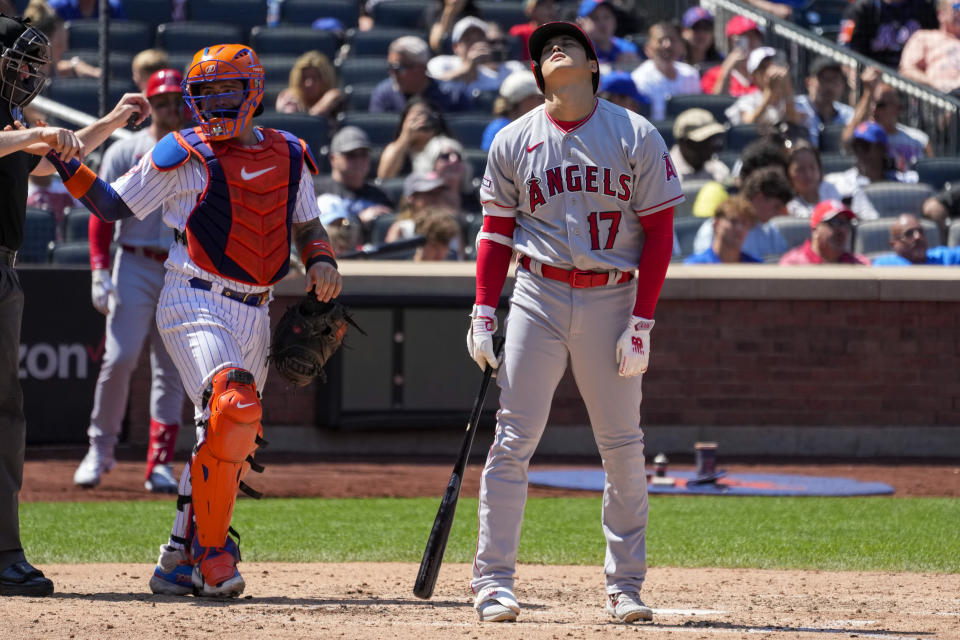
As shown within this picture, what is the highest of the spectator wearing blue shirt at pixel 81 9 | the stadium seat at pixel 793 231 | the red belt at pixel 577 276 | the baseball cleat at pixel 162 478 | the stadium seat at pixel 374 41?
the spectator wearing blue shirt at pixel 81 9

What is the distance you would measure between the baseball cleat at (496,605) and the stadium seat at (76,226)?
688cm

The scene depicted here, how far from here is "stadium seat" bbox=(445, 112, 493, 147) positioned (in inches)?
493

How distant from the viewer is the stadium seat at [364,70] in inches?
530

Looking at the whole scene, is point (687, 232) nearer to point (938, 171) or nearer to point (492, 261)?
point (938, 171)

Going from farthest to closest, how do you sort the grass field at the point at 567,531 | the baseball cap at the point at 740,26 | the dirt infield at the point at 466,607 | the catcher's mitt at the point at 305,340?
the baseball cap at the point at 740,26
the grass field at the point at 567,531
the catcher's mitt at the point at 305,340
the dirt infield at the point at 466,607

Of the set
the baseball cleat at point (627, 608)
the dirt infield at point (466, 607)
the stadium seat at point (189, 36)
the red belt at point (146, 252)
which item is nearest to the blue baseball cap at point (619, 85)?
the stadium seat at point (189, 36)

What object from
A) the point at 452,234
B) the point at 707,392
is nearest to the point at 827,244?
the point at 707,392

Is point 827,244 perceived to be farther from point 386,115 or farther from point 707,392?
point 386,115

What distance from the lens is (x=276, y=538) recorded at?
7.11 m

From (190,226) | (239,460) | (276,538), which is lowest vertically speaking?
(276,538)

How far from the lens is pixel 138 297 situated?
802 cm

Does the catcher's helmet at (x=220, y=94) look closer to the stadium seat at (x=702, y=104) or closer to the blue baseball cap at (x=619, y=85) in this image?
the blue baseball cap at (x=619, y=85)

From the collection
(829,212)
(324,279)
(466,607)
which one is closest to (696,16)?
(829,212)

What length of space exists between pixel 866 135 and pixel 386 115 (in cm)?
400
